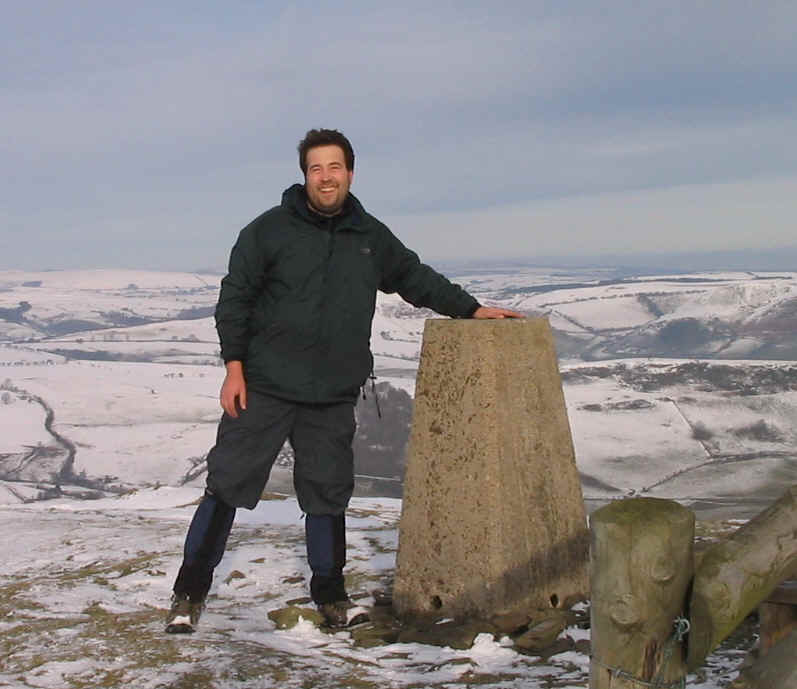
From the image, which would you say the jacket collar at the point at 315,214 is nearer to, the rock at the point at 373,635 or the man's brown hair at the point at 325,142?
the man's brown hair at the point at 325,142

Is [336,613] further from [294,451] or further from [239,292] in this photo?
[239,292]

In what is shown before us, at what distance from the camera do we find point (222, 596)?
5.89m

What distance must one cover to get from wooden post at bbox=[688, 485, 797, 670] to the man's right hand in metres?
2.80

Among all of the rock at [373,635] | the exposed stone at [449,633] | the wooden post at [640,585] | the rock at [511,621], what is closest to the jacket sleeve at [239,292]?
the rock at [373,635]

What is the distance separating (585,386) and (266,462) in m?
66.0

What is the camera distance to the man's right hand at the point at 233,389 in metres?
4.80

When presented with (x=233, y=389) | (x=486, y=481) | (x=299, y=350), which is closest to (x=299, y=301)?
(x=299, y=350)

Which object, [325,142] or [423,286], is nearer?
[325,142]

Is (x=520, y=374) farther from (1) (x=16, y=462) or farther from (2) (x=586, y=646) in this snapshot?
(1) (x=16, y=462)

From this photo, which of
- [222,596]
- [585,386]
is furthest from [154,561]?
[585,386]

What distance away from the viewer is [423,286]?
208 inches

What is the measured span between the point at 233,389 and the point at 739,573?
293cm

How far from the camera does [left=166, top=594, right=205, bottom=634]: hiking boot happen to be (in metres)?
4.97

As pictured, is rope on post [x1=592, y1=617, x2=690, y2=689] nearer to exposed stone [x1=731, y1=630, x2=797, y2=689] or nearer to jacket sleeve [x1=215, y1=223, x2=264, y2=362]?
exposed stone [x1=731, y1=630, x2=797, y2=689]
